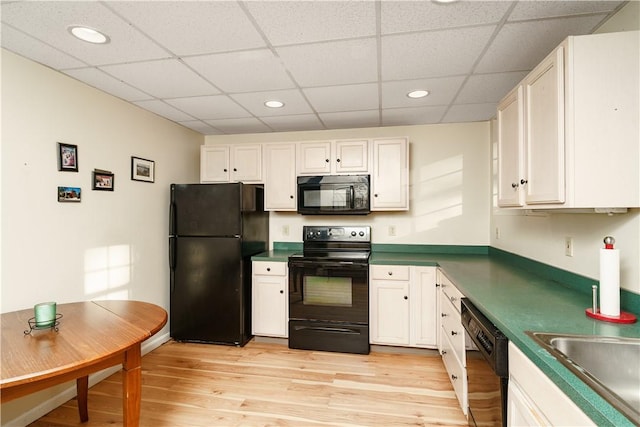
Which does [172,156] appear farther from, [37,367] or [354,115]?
[37,367]

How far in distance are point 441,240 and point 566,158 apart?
2.15 meters

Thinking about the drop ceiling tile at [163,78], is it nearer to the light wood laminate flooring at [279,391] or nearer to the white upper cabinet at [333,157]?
the white upper cabinet at [333,157]

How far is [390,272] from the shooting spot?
2953mm

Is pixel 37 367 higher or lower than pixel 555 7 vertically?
lower

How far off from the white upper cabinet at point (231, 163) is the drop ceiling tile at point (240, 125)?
23 cm

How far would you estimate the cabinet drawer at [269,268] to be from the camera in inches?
125

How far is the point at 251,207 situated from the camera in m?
3.29

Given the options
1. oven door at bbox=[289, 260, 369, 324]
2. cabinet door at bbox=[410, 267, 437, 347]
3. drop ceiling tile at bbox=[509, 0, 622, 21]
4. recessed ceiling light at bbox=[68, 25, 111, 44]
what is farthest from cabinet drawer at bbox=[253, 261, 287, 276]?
drop ceiling tile at bbox=[509, 0, 622, 21]

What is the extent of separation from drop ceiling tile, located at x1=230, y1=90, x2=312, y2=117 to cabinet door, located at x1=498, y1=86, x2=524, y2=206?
1513mm

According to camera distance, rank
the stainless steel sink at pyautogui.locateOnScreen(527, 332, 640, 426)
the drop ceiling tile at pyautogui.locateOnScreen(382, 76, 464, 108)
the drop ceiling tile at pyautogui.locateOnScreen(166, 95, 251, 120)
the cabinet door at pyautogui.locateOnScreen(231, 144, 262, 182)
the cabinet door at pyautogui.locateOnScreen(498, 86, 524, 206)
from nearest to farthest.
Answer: the stainless steel sink at pyautogui.locateOnScreen(527, 332, 640, 426) < the cabinet door at pyautogui.locateOnScreen(498, 86, 524, 206) < the drop ceiling tile at pyautogui.locateOnScreen(382, 76, 464, 108) < the drop ceiling tile at pyautogui.locateOnScreen(166, 95, 251, 120) < the cabinet door at pyautogui.locateOnScreen(231, 144, 262, 182)

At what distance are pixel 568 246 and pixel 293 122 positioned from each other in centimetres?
262

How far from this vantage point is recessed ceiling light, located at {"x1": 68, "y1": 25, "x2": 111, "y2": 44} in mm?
1680

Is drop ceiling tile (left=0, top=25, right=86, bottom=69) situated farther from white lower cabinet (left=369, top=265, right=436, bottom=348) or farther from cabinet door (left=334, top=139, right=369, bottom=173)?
white lower cabinet (left=369, top=265, right=436, bottom=348)

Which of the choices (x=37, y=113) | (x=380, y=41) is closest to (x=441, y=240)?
(x=380, y=41)
